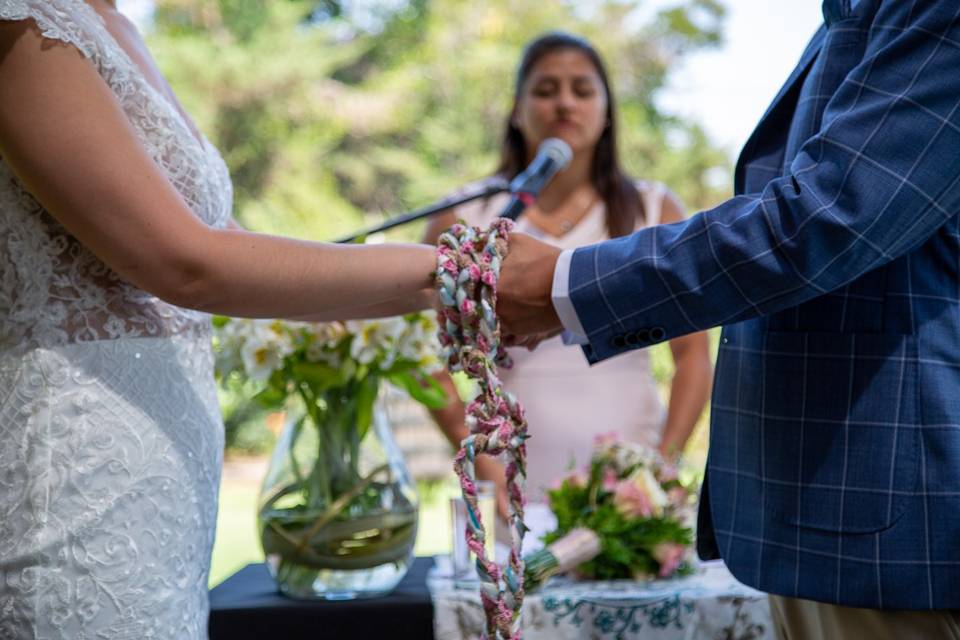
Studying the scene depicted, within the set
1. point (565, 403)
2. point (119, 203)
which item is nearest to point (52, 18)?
point (119, 203)

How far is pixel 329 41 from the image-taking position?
41.7 feet

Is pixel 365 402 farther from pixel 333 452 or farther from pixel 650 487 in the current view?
pixel 650 487

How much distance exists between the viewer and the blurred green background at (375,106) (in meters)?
Answer: 11.2

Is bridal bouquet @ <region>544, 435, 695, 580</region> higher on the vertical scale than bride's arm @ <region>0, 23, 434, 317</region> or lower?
lower

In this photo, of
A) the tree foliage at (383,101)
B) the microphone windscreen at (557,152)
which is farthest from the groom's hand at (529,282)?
the tree foliage at (383,101)

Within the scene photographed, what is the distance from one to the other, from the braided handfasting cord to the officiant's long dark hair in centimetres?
162

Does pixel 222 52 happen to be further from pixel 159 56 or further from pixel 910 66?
pixel 910 66

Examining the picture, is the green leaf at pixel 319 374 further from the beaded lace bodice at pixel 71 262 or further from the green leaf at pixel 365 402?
the beaded lace bodice at pixel 71 262

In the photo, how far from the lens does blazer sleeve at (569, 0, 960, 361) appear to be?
1316mm

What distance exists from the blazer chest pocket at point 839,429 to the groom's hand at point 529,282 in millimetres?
284

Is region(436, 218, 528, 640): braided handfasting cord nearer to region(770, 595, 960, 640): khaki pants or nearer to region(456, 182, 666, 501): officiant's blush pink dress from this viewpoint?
region(770, 595, 960, 640): khaki pants

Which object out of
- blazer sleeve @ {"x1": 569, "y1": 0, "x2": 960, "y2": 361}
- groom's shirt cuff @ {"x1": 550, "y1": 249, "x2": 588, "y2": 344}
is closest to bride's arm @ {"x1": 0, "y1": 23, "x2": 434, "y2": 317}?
groom's shirt cuff @ {"x1": 550, "y1": 249, "x2": 588, "y2": 344}

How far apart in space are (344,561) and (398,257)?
66cm

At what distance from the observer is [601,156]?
315 centimetres
